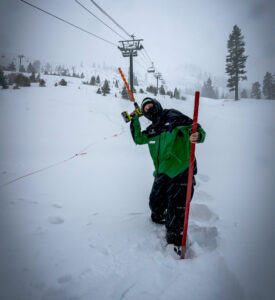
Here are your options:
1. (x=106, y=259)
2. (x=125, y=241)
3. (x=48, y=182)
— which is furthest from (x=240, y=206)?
(x=48, y=182)

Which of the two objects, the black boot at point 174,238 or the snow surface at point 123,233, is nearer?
the snow surface at point 123,233

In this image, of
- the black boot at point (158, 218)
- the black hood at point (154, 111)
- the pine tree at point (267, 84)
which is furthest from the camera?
the pine tree at point (267, 84)

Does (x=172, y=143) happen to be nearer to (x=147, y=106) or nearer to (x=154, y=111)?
(x=154, y=111)

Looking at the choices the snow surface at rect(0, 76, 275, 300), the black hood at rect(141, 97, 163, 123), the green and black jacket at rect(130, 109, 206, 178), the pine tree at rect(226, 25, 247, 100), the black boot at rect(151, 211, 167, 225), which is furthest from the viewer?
the pine tree at rect(226, 25, 247, 100)

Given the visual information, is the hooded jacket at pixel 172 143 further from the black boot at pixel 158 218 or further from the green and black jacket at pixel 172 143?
the black boot at pixel 158 218

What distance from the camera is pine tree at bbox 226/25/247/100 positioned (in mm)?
29578

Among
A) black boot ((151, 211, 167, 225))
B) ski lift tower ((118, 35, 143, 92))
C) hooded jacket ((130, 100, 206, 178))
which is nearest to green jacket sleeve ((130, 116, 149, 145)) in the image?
hooded jacket ((130, 100, 206, 178))

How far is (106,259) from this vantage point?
2.10 meters

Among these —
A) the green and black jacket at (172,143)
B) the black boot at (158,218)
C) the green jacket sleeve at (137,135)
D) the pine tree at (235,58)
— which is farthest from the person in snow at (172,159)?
the pine tree at (235,58)

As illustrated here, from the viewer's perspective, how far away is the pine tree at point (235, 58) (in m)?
29.6

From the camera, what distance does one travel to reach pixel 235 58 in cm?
3006

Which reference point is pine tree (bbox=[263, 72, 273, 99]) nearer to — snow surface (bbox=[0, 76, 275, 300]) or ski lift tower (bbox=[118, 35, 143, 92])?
ski lift tower (bbox=[118, 35, 143, 92])

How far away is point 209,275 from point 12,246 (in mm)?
2526

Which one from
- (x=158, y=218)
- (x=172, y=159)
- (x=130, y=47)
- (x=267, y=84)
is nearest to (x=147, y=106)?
(x=172, y=159)
